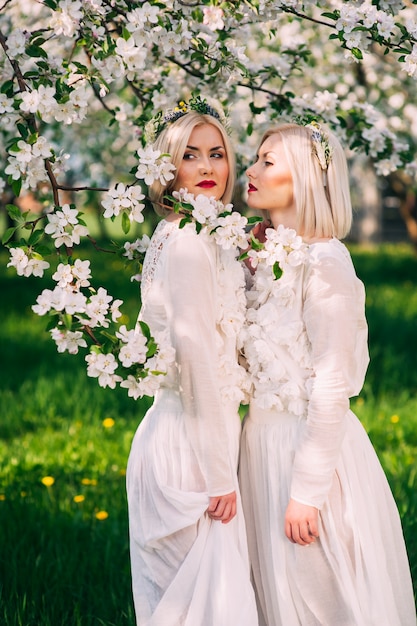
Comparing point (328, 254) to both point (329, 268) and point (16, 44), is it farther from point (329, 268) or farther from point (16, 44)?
point (16, 44)

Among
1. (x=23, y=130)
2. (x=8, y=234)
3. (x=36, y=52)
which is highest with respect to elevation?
(x=36, y=52)

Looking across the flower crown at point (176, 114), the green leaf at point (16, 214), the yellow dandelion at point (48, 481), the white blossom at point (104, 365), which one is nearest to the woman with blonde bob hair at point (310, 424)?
the flower crown at point (176, 114)

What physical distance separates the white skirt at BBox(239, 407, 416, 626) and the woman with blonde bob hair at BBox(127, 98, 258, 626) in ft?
0.35

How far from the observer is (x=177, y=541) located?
7.60 ft

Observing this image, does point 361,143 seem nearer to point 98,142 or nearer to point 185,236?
point 185,236

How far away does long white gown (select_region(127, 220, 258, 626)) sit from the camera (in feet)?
7.33

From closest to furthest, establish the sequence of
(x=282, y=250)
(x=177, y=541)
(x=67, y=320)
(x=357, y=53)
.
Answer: (x=67, y=320) < (x=282, y=250) < (x=177, y=541) < (x=357, y=53)

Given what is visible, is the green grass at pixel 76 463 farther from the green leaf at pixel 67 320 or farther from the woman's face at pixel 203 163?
the woman's face at pixel 203 163

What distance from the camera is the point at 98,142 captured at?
9.91 meters

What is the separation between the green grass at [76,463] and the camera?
3184 millimetres

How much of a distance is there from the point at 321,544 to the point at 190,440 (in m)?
0.49

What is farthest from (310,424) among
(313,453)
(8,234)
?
(8,234)

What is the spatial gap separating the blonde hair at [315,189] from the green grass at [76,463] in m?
1.57

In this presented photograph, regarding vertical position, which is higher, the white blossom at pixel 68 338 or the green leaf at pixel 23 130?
the green leaf at pixel 23 130
